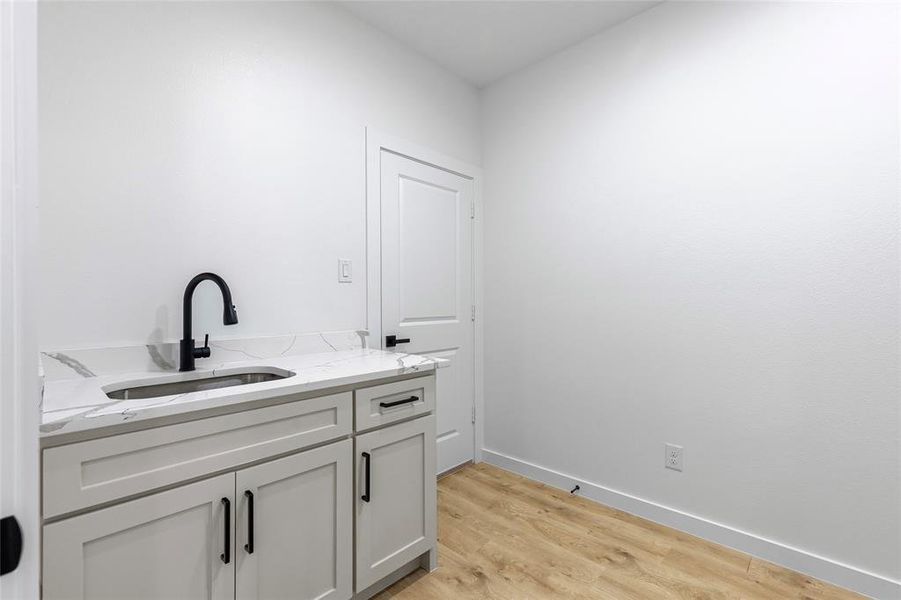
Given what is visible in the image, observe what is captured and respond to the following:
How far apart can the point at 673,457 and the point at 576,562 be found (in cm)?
74

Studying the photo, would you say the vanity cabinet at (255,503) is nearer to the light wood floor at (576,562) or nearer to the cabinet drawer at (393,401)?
the cabinet drawer at (393,401)

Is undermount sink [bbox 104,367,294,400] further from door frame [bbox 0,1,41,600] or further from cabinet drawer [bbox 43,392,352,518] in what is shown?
door frame [bbox 0,1,41,600]

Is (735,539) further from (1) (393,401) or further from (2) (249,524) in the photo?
(2) (249,524)

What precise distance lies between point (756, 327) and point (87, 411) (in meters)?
2.41

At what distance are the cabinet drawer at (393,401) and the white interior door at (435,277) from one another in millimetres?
674

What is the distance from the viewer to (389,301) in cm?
241

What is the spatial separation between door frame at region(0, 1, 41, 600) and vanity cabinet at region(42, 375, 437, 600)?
2.30 feet

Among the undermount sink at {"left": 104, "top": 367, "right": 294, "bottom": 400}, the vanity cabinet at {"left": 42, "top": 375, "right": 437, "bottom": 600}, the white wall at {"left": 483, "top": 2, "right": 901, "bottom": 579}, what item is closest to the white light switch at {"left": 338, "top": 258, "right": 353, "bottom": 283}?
the undermount sink at {"left": 104, "top": 367, "right": 294, "bottom": 400}

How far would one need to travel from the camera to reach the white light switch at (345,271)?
2172 millimetres

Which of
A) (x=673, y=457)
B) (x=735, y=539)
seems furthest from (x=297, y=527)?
(x=735, y=539)

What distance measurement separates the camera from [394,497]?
5.36 feet

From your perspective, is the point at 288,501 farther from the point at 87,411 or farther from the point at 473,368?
the point at 473,368

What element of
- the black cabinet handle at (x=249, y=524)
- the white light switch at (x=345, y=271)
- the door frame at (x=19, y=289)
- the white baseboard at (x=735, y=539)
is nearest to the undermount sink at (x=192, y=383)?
the black cabinet handle at (x=249, y=524)

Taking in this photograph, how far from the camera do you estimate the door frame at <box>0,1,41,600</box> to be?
403mm
